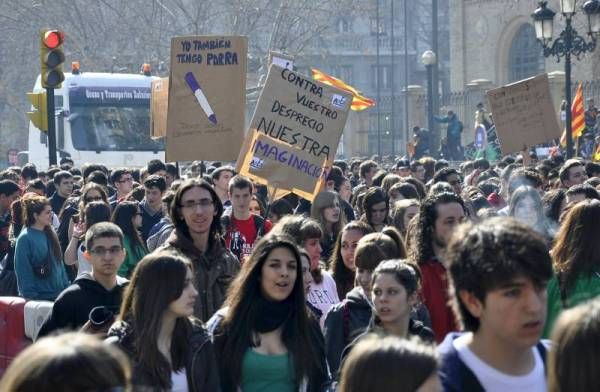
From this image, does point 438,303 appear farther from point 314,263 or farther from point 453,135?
point 453,135

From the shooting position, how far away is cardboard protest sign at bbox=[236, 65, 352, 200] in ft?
38.2

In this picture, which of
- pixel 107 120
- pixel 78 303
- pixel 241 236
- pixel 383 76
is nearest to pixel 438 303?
pixel 78 303

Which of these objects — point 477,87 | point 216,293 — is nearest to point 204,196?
point 216,293

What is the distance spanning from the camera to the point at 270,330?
5.98m

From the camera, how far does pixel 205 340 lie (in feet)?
19.0

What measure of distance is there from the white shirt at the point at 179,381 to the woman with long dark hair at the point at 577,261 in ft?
4.93

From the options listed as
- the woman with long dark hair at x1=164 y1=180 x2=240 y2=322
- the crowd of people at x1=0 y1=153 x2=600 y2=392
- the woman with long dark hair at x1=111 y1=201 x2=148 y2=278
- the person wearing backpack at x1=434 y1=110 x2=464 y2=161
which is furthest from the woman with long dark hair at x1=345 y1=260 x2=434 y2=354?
the person wearing backpack at x1=434 y1=110 x2=464 y2=161

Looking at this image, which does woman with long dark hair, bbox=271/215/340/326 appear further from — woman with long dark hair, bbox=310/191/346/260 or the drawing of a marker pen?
the drawing of a marker pen

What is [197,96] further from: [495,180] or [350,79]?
[350,79]

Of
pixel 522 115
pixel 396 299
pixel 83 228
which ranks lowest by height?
pixel 396 299

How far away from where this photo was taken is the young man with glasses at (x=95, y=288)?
688cm

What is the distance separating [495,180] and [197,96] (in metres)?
4.44

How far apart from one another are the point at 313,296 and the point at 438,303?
1198 mm

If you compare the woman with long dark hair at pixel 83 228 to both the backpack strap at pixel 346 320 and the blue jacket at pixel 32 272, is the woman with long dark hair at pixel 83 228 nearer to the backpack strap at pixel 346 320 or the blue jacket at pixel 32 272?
the blue jacket at pixel 32 272
